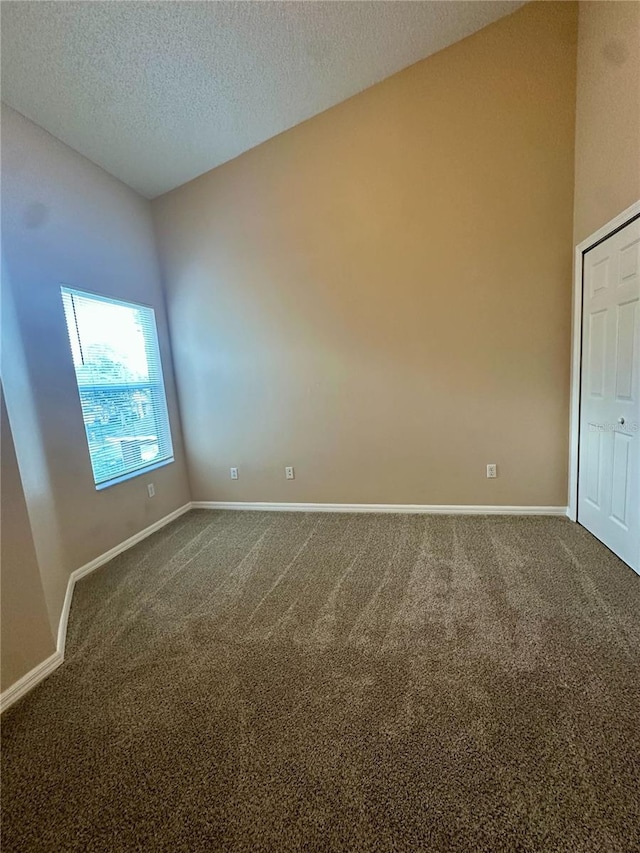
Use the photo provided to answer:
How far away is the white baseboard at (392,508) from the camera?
3.16m

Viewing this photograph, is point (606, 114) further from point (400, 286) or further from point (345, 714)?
point (345, 714)

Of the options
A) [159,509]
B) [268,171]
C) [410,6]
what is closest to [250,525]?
[159,509]

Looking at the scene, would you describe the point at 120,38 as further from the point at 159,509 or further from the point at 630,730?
the point at 630,730

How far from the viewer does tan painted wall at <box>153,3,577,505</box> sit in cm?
276

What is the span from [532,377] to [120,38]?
353 cm

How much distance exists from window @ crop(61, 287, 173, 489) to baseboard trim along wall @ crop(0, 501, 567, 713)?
560 mm

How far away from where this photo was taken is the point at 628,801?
1.09 m

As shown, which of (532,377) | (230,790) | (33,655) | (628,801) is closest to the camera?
(628,801)

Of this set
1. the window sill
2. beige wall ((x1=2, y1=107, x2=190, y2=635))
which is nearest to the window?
the window sill

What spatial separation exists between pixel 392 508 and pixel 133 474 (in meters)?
2.34

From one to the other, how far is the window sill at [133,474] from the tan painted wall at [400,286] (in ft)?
1.61

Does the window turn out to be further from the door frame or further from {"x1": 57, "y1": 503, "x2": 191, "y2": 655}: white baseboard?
the door frame

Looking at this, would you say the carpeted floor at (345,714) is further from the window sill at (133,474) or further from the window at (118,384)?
the window at (118,384)

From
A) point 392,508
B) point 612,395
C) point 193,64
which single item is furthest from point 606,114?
point 392,508
